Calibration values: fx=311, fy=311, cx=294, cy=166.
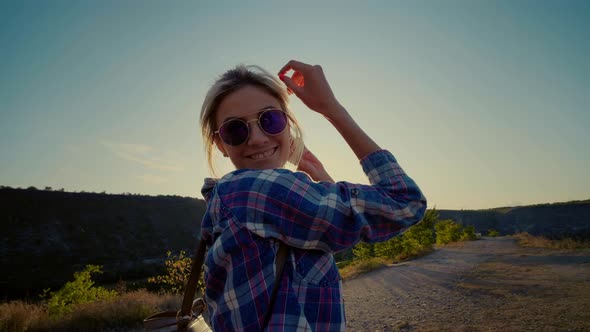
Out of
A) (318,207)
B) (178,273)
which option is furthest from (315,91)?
(178,273)

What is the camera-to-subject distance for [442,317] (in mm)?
6578

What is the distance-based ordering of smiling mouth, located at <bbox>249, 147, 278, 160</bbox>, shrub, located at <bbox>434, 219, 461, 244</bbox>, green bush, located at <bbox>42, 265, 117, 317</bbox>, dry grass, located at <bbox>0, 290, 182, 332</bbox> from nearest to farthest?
smiling mouth, located at <bbox>249, 147, 278, 160</bbox> < dry grass, located at <bbox>0, 290, 182, 332</bbox> < green bush, located at <bbox>42, 265, 117, 317</bbox> < shrub, located at <bbox>434, 219, 461, 244</bbox>

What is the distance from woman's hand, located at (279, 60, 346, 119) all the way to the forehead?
121mm

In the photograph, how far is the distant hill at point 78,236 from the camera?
33.3 meters

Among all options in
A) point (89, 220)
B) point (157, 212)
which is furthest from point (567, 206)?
point (89, 220)

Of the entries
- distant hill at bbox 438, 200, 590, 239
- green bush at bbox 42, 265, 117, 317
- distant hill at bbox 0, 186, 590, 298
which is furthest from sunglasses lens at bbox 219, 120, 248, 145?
distant hill at bbox 438, 200, 590, 239

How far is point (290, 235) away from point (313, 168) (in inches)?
28.4

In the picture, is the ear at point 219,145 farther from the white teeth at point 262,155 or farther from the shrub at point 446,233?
the shrub at point 446,233

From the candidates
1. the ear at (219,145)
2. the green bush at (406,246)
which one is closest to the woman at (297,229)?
the ear at (219,145)

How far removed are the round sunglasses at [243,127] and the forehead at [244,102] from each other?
1.8 inches

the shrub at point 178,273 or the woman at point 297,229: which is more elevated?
the woman at point 297,229

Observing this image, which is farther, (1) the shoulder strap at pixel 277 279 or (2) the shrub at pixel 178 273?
(2) the shrub at pixel 178 273

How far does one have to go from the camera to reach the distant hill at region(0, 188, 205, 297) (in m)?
33.3

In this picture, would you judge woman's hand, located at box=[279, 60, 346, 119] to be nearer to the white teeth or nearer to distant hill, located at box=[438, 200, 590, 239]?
the white teeth
